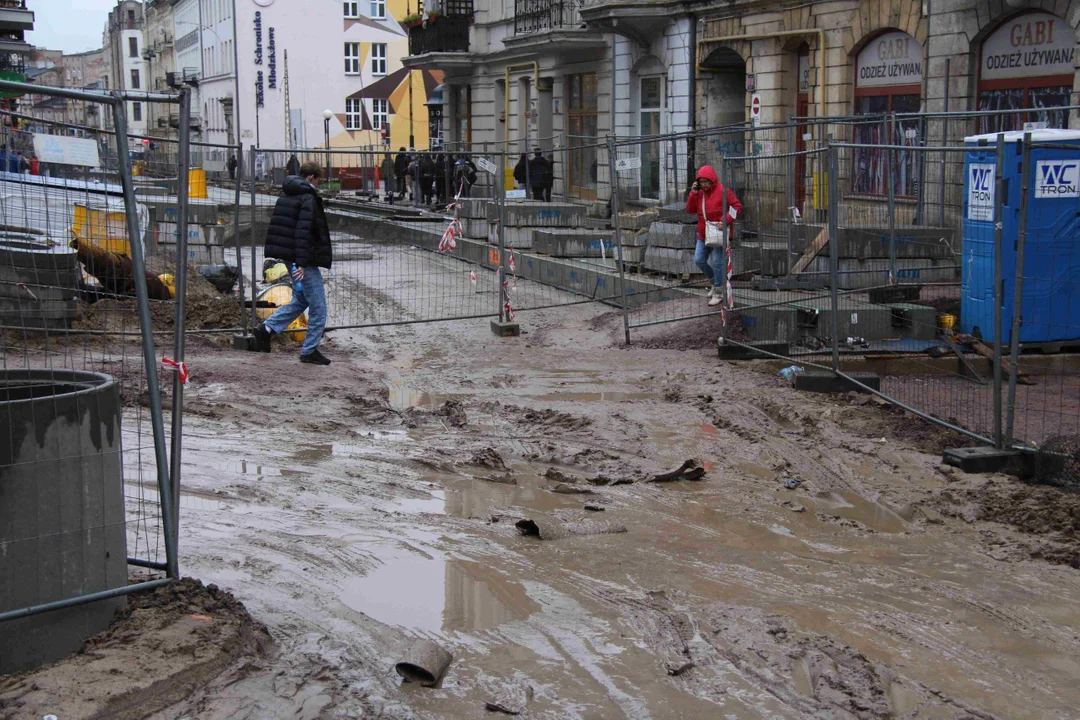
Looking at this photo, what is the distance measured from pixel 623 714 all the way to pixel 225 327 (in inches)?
369

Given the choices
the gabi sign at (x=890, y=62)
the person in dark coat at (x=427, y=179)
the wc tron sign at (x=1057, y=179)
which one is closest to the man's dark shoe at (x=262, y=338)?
the wc tron sign at (x=1057, y=179)

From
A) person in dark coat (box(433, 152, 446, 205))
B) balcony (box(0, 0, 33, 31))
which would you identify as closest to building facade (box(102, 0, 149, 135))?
balcony (box(0, 0, 33, 31))

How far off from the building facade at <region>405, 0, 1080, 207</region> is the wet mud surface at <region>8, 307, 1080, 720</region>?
561 cm

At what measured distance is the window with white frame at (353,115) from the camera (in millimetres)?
68812

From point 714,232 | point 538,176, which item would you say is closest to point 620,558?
point 714,232

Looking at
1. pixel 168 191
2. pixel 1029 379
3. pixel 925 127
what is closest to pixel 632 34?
pixel 925 127

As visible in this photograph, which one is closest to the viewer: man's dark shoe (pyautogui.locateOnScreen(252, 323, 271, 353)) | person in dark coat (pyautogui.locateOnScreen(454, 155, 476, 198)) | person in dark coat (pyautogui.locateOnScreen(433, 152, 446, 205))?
man's dark shoe (pyautogui.locateOnScreen(252, 323, 271, 353))

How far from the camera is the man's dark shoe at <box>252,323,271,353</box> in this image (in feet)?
37.3

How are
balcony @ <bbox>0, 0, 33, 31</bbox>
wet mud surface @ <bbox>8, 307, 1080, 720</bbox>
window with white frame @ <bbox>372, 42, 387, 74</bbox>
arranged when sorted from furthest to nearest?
window with white frame @ <bbox>372, 42, 387, 74</bbox>
balcony @ <bbox>0, 0, 33, 31</bbox>
wet mud surface @ <bbox>8, 307, 1080, 720</bbox>

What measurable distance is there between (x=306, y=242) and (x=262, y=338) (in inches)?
52.3

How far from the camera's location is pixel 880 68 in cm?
1917

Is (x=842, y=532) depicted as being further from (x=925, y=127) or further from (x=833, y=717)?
(x=925, y=127)

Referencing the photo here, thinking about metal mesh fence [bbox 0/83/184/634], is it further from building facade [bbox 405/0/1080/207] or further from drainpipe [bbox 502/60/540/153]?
drainpipe [bbox 502/60/540/153]

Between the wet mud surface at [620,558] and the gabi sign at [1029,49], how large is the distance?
914 centimetres
